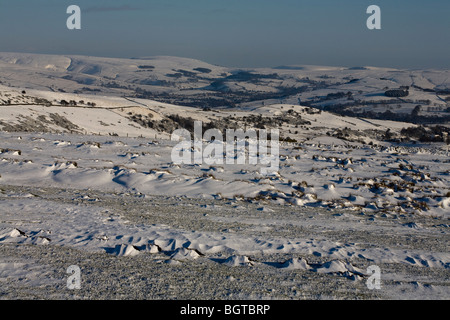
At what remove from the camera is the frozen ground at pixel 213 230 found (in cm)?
810

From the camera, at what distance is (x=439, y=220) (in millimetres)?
14766

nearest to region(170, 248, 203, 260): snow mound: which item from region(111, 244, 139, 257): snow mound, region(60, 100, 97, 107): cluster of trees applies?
region(111, 244, 139, 257): snow mound

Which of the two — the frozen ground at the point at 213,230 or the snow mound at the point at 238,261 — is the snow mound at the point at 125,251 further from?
the snow mound at the point at 238,261

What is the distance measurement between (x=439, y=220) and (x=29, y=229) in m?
13.3

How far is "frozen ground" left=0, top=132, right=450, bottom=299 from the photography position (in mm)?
8102

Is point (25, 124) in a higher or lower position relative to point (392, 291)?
higher

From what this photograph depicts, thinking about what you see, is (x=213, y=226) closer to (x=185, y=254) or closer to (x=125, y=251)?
(x=185, y=254)

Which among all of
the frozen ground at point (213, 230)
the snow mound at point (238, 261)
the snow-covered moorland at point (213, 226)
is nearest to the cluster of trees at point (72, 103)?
the snow-covered moorland at point (213, 226)

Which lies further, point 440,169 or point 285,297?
point 440,169

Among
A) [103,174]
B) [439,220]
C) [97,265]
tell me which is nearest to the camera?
[97,265]

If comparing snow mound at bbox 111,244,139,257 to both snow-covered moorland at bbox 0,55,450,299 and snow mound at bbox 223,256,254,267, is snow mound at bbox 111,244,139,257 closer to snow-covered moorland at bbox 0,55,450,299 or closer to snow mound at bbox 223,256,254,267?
snow-covered moorland at bbox 0,55,450,299

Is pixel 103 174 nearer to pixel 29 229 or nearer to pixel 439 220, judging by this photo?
pixel 29 229

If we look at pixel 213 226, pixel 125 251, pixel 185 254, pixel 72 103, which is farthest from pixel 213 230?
pixel 72 103
